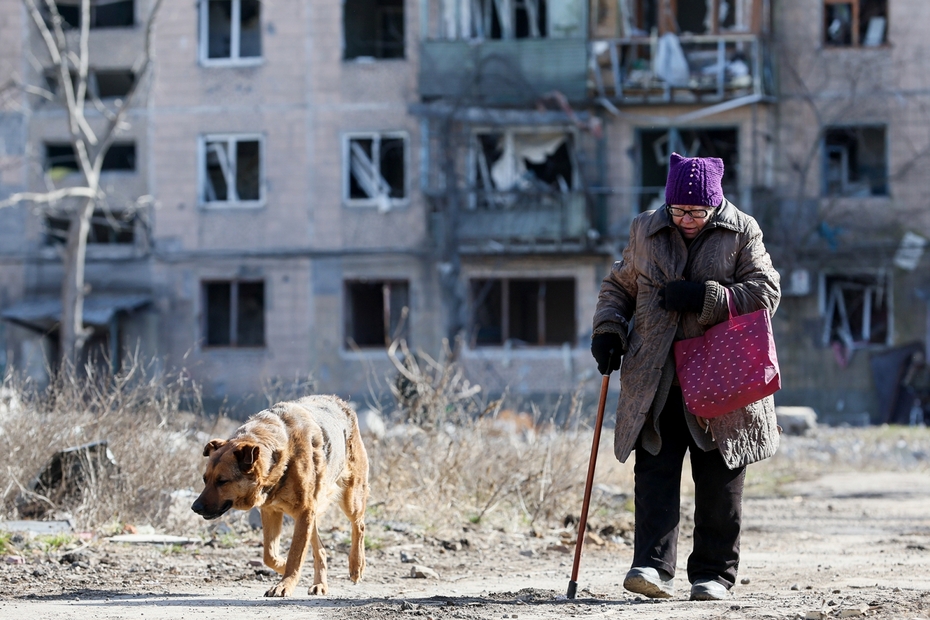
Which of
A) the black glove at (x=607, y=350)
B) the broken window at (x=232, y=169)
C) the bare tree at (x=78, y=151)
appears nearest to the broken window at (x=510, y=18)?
the broken window at (x=232, y=169)

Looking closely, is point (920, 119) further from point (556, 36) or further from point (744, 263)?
point (744, 263)

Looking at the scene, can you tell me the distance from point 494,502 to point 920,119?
20.3 metres

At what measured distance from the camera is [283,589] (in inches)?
245

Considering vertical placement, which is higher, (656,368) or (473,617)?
(656,368)

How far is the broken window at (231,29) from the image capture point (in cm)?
2858

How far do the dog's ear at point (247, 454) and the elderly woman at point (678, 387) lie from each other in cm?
166

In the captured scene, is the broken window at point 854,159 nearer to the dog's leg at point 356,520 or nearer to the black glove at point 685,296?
the dog's leg at point 356,520

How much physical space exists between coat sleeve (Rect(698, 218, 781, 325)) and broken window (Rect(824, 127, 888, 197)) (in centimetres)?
2197

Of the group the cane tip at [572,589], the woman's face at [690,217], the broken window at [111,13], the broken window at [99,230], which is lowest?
the cane tip at [572,589]

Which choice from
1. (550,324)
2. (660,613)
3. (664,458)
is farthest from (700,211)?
(550,324)

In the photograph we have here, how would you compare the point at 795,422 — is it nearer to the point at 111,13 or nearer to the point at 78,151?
the point at 78,151

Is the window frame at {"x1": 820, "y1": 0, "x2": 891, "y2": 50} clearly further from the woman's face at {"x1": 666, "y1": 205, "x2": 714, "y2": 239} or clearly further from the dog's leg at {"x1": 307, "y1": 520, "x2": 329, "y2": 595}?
the dog's leg at {"x1": 307, "y1": 520, "x2": 329, "y2": 595}

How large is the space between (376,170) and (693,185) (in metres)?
22.2

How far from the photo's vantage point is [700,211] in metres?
6.02
